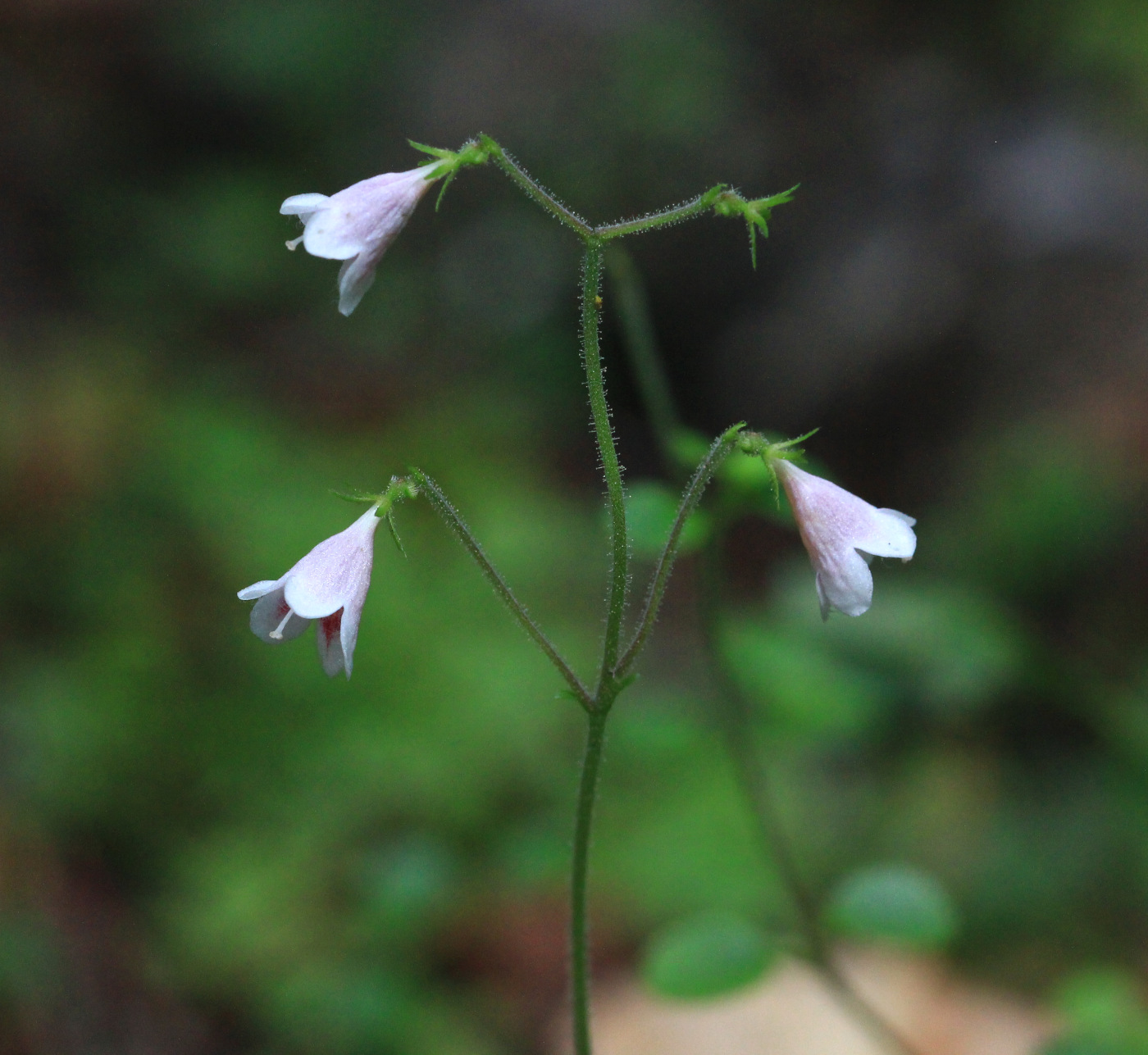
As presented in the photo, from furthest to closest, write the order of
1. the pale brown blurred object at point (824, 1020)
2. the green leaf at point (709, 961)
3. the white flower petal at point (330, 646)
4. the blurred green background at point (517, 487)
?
the blurred green background at point (517, 487) < the pale brown blurred object at point (824, 1020) < the green leaf at point (709, 961) < the white flower petal at point (330, 646)

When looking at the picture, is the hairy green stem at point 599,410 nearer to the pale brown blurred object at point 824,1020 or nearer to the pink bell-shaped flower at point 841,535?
the pink bell-shaped flower at point 841,535

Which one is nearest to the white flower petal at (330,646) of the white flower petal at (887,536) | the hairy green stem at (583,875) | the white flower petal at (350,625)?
the white flower petal at (350,625)

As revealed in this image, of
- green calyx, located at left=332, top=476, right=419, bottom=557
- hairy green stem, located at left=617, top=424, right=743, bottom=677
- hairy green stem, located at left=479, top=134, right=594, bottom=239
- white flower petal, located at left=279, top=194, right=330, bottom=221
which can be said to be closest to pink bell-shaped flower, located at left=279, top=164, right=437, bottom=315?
white flower petal, located at left=279, top=194, right=330, bottom=221

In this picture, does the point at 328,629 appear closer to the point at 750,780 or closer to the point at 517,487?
the point at 750,780

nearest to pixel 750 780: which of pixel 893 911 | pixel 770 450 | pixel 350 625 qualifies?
pixel 893 911

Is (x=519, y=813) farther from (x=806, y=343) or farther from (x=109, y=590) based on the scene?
(x=806, y=343)

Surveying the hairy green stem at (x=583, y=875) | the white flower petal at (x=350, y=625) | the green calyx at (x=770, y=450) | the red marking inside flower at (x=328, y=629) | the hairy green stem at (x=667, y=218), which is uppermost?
the hairy green stem at (x=667, y=218)

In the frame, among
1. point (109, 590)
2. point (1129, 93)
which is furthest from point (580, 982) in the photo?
point (1129, 93)

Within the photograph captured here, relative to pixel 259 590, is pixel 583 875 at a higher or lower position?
lower
